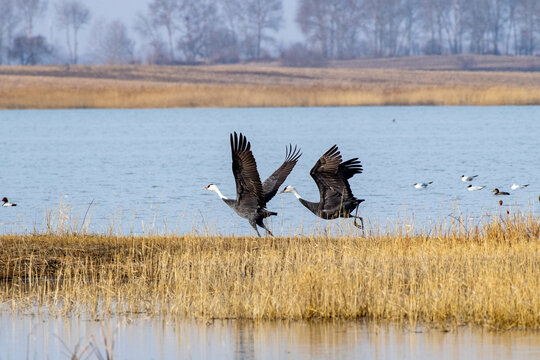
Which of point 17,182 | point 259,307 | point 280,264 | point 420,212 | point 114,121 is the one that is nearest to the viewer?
point 259,307

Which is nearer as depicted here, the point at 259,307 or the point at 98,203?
the point at 259,307

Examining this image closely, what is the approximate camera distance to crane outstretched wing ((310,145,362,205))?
11977 mm

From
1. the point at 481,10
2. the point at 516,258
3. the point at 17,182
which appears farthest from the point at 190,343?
the point at 481,10

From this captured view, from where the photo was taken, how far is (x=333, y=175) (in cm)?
1212

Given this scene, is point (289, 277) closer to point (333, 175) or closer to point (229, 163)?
point (333, 175)

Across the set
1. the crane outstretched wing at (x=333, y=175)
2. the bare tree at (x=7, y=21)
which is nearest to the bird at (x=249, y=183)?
the crane outstretched wing at (x=333, y=175)

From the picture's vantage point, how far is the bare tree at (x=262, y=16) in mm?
131000

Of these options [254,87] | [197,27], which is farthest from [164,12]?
[254,87]

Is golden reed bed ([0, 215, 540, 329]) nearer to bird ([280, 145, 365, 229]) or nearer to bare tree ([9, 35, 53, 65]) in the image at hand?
bird ([280, 145, 365, 229])

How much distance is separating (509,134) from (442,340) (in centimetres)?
3087

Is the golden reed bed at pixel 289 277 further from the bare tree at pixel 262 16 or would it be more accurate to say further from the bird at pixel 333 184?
the bare tree at pixel 262 16

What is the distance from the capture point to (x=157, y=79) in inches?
2867

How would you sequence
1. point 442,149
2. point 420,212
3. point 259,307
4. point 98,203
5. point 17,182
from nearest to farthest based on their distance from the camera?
point 259,307, point 420,212, point 98,203, point 17,182, point 442,149

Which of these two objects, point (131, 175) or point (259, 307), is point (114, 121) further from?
point (259, 307)
